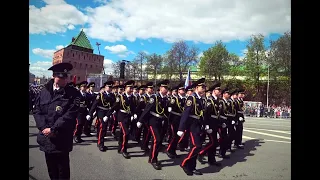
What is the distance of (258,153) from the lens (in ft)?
22.4

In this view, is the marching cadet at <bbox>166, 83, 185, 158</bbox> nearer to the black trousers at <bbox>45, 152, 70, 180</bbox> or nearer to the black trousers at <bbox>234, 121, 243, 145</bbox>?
the black trousers at <bbox>234, 121, 243, 145</bbox>

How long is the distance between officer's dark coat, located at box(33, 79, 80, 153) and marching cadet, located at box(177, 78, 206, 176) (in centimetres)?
223

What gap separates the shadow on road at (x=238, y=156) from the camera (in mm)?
5227

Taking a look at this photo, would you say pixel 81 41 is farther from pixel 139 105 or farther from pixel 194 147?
pixel 194 147

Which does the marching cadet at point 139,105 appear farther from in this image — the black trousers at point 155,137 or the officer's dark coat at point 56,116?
the officer's dark coat at point 56,116

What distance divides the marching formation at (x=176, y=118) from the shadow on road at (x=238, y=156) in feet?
0.82

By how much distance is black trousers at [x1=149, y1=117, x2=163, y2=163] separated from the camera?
510 centimetres

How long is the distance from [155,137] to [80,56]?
Answer: 262 cm

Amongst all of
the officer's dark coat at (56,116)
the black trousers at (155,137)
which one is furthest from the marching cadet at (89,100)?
the officer's dark coat at (56,116)

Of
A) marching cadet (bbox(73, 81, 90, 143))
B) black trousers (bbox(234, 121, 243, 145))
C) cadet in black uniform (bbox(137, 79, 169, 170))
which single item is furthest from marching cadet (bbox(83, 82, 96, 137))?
black trousers (bbox(234, 121, 243, 145))
